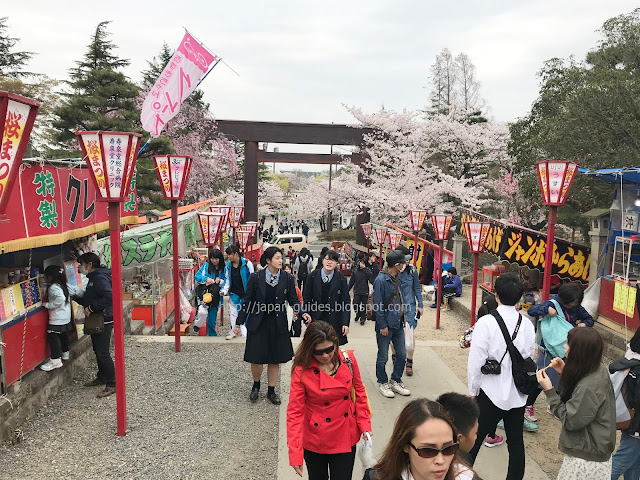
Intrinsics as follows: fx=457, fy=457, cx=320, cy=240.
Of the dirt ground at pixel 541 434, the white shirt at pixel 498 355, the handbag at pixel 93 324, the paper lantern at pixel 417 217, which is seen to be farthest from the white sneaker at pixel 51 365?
the paper lantern at pixel 417 217

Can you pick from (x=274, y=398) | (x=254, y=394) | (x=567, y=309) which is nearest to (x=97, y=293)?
(x=254, y=394)

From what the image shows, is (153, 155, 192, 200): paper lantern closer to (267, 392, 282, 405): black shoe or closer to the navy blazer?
the navy blazer

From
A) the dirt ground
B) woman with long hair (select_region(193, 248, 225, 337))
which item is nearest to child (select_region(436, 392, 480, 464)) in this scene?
the dirt ground

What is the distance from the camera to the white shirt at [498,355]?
3.26 meters

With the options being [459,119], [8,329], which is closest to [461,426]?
[8,329]

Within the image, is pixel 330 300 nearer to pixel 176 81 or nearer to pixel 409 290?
pixel 409 290

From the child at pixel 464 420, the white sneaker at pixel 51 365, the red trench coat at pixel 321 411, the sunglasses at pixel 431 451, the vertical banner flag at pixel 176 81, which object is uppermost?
the vertical banner flag at pixel 176 81

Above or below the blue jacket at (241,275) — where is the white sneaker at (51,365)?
below

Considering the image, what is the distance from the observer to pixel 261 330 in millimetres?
4930

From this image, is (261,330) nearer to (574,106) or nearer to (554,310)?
(554,310)

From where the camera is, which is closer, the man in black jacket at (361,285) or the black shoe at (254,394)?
the black shoe at (254,394)

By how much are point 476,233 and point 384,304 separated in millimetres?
4801

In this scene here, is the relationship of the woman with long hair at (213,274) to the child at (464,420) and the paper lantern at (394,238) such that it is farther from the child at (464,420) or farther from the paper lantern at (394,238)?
the paper lantern at (394,238)

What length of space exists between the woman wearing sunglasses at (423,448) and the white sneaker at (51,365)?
15.4 ft
